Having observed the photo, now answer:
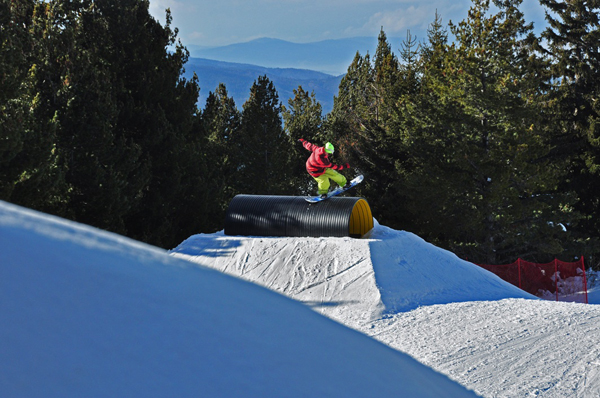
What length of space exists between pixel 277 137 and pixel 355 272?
18.8m

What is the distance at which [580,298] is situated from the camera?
21.7 metres

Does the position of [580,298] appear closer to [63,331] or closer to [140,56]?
[140,56]

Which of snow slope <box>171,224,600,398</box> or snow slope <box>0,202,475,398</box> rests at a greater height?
snow slope <box>0,202,475,398</box>

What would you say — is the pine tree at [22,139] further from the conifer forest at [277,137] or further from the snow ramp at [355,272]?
the snow ramp at [355,272]

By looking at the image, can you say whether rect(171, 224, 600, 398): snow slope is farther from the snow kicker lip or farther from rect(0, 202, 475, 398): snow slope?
rect(0, 202, 475, 398): snow slope

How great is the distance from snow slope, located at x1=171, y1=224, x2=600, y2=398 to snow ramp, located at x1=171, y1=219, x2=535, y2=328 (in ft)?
0.10

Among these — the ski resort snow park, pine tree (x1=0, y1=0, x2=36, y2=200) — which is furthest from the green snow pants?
the ski resort snow park

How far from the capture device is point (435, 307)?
12.7 m

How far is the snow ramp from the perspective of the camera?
13.4 m

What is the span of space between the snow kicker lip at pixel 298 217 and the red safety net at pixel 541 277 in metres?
6.97

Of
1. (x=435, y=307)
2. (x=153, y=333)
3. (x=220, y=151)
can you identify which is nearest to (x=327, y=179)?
(x=435, y=307)

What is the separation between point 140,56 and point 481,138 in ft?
56.1

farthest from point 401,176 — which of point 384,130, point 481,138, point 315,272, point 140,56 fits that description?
point 315,272

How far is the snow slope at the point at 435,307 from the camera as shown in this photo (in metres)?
8.34
